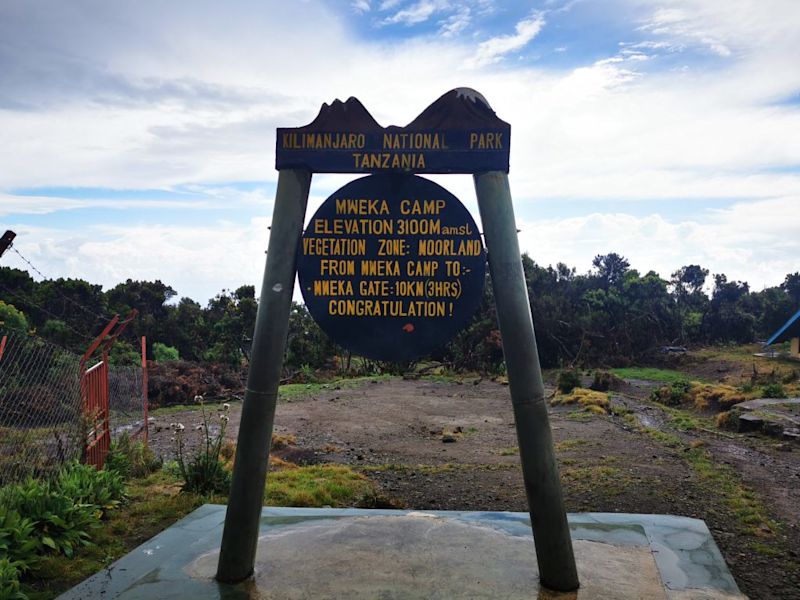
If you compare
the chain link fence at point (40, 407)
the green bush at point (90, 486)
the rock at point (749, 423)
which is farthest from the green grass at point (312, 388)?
the green bush at point (90, 486)

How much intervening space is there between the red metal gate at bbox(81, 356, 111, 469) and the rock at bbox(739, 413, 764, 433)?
40.1 ft

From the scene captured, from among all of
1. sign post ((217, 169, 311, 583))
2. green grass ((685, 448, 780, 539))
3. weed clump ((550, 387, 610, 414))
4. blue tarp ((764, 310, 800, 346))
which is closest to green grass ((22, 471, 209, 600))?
sign post ((217, 169, 311, 583))

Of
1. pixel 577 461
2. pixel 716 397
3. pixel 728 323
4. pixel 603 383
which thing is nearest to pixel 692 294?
pixel 728 323

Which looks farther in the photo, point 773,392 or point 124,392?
point 773,392

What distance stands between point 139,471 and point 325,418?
7.78 m

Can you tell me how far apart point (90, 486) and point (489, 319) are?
24.1m

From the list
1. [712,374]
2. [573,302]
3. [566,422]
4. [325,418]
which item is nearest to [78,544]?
[325,418]

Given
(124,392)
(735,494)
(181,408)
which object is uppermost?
(124,392)

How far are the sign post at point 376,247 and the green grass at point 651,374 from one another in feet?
75.4

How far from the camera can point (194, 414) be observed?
1802cm

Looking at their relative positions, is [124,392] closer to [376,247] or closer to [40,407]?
[40,407]

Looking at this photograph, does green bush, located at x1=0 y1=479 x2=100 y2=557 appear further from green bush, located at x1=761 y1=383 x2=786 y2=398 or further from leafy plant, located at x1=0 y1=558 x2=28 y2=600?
green bush, located at x1=761 y1=383 x2=786 y2=398

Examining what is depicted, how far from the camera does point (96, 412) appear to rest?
26.9ft

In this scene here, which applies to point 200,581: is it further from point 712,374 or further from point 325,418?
point 712,374
